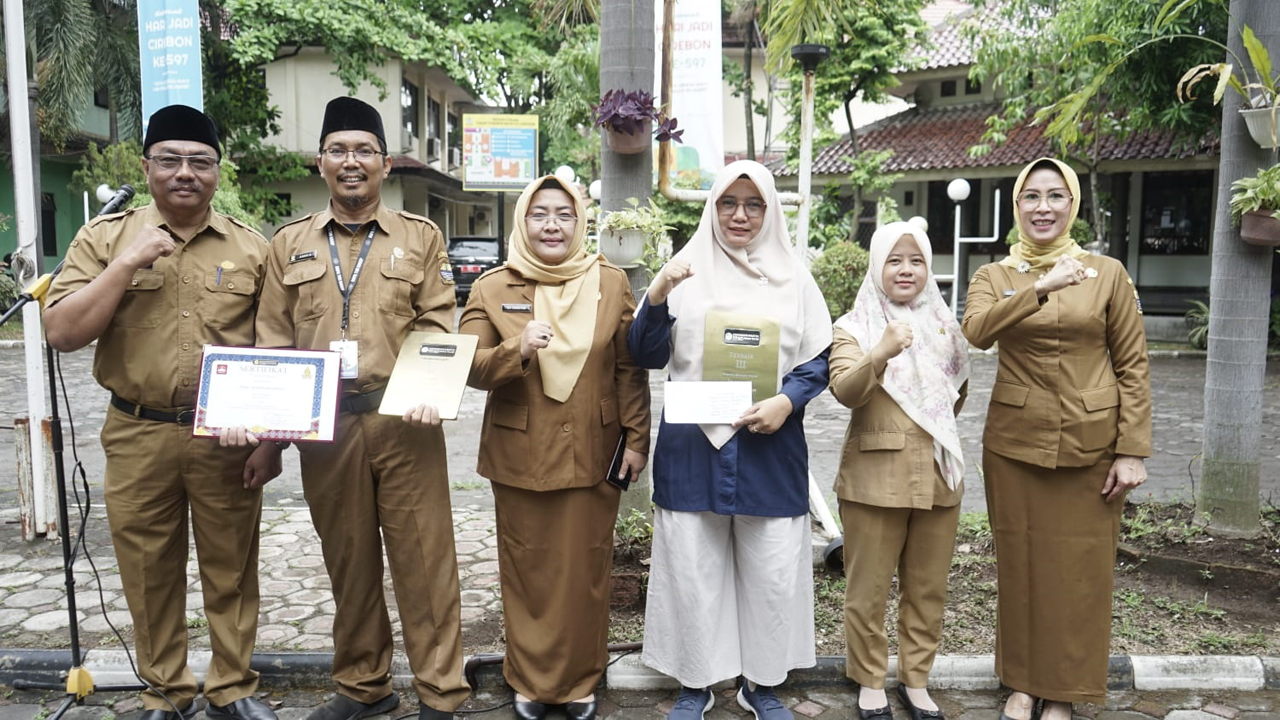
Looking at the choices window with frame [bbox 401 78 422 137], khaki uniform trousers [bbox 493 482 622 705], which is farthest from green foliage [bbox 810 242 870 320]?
window with frame [bbox 401 78 422 137]

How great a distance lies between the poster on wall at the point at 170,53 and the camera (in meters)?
7.02

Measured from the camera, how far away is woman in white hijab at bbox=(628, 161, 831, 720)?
3451 millimetres

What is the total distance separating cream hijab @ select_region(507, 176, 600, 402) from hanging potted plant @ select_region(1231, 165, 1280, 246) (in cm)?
310

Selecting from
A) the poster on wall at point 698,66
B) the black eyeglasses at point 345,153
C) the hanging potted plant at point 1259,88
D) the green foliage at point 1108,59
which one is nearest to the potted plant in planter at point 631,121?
the black eyeglasses at point 345,153

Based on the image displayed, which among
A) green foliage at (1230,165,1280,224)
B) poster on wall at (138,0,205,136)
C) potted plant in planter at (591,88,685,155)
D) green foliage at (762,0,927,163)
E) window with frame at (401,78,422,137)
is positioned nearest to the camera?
green foliage at (1230,165,1280,224)

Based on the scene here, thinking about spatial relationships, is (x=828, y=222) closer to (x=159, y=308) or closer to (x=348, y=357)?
(x=348, y=357)

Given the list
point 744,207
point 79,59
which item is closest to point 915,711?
point 744,207

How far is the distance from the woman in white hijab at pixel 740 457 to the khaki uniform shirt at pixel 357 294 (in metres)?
0.80

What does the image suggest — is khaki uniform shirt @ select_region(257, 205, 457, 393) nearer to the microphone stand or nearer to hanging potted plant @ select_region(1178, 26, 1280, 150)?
the microphone stand

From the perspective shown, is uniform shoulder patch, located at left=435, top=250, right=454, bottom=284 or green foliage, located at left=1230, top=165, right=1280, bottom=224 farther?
green foliage, located at left=1230, top=165, right=1280, bottom=224

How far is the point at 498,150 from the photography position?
20.8 metres

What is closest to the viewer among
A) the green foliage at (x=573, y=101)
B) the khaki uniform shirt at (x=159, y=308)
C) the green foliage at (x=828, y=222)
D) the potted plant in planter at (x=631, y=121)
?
the khaki uniform shirt at (x=159, y=308)

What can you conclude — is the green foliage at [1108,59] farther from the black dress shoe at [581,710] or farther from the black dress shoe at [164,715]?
the black dress shoe at [164,715]

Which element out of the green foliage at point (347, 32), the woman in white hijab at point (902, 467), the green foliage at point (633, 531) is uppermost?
the green foliage at point (347, 32)
